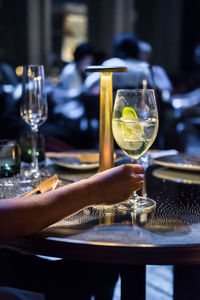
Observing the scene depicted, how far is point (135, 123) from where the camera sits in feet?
2.77

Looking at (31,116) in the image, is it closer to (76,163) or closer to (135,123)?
(76,163)

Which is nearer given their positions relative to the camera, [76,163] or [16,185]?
[16,185]

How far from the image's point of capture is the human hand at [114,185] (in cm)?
76

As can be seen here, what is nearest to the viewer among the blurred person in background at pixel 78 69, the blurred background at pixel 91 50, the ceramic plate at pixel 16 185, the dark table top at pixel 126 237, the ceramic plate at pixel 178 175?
the dark table top at pixel 126 237

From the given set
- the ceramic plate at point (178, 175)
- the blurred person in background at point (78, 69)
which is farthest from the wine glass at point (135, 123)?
the blurred person in background at point (78, 69)

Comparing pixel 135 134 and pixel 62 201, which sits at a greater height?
pixel 135 134

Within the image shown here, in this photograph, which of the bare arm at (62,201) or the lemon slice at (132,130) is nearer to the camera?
the bare arm at (62,201)

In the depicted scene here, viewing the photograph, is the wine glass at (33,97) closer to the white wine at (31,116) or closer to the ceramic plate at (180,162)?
the white wine at (31,116)

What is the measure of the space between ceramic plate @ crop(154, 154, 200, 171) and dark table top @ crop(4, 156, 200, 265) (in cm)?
29

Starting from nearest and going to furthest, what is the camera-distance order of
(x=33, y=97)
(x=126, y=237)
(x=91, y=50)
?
1. (x=126, y=237)
2. (x=33, y=97)
3. (x=91, y=50)

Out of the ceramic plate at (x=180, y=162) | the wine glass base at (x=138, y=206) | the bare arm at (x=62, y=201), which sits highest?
the bare arm at (x=62, y=201)

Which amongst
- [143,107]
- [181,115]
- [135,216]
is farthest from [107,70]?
[181,115]

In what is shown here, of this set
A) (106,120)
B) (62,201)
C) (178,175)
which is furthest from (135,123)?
(178,175)

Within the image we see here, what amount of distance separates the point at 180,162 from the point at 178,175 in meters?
0.07
